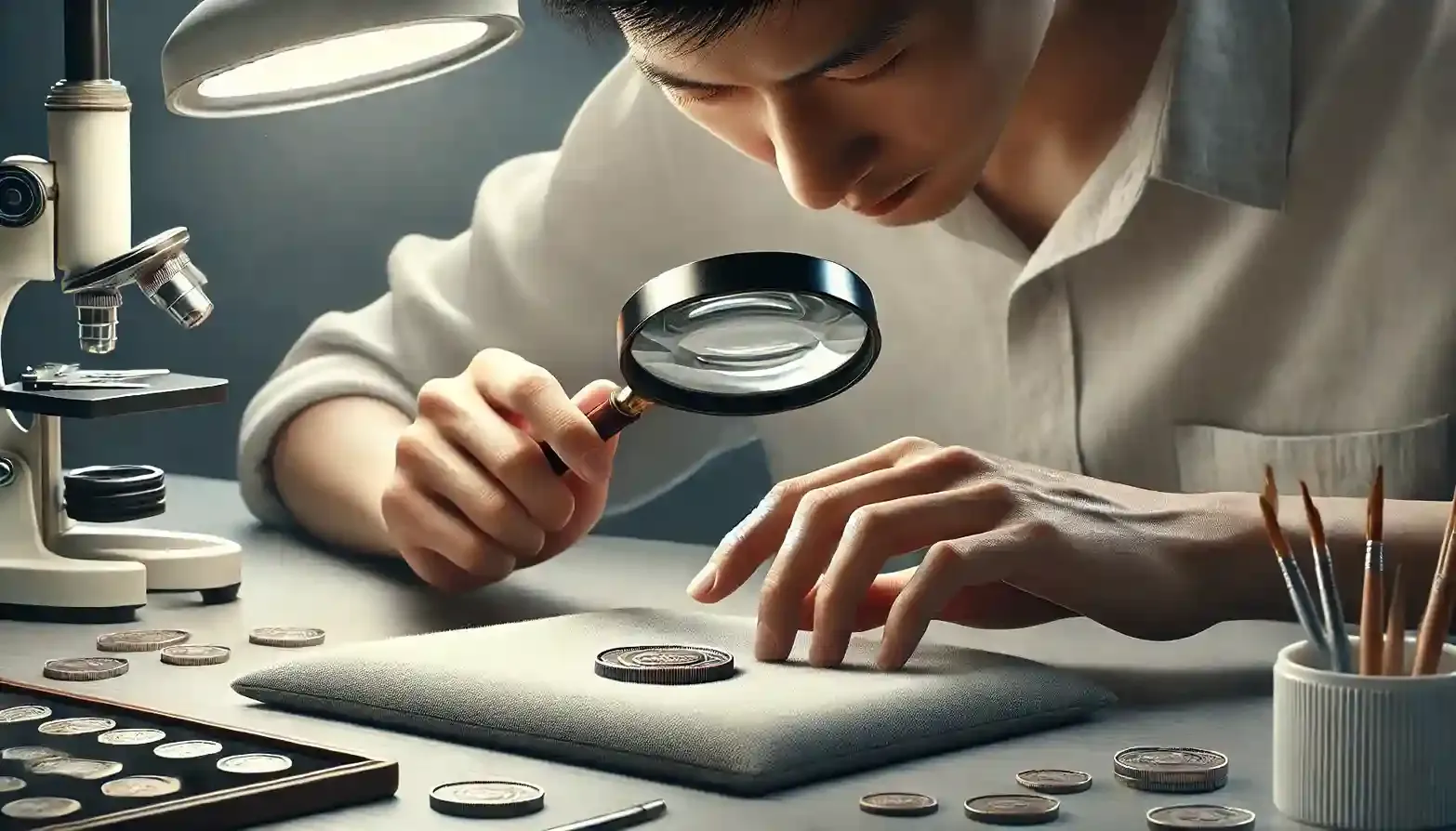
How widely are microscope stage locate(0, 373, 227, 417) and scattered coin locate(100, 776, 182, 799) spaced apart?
0.51 metres

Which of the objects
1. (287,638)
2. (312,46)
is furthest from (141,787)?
(312,46)

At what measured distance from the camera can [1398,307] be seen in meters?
1.48

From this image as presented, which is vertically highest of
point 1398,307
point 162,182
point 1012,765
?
Result: point 162,182

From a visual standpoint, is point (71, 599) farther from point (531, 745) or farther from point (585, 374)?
point (585, 374)

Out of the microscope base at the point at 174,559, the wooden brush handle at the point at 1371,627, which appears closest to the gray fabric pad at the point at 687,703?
the wooden brush handle at the point at 1371,627

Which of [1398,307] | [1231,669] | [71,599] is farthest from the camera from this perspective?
[1398,307]

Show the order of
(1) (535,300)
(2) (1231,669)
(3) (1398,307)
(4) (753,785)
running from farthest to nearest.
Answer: (1) (535,300) → (3) (1398,307) → (2) (1231,669) → (4) (753,785)

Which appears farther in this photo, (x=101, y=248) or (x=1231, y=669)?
(x=101, y=248)

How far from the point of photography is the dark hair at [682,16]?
1.08 metres

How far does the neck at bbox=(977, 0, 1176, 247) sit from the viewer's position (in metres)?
1.56

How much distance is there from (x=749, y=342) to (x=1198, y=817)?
1.34 ft

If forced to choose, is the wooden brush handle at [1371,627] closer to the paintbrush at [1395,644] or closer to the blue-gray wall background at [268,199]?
the paintbrush at [1395,644]

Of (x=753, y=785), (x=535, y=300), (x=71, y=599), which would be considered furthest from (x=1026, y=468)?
(x=535, y=300)

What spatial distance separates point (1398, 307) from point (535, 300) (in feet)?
2.83
